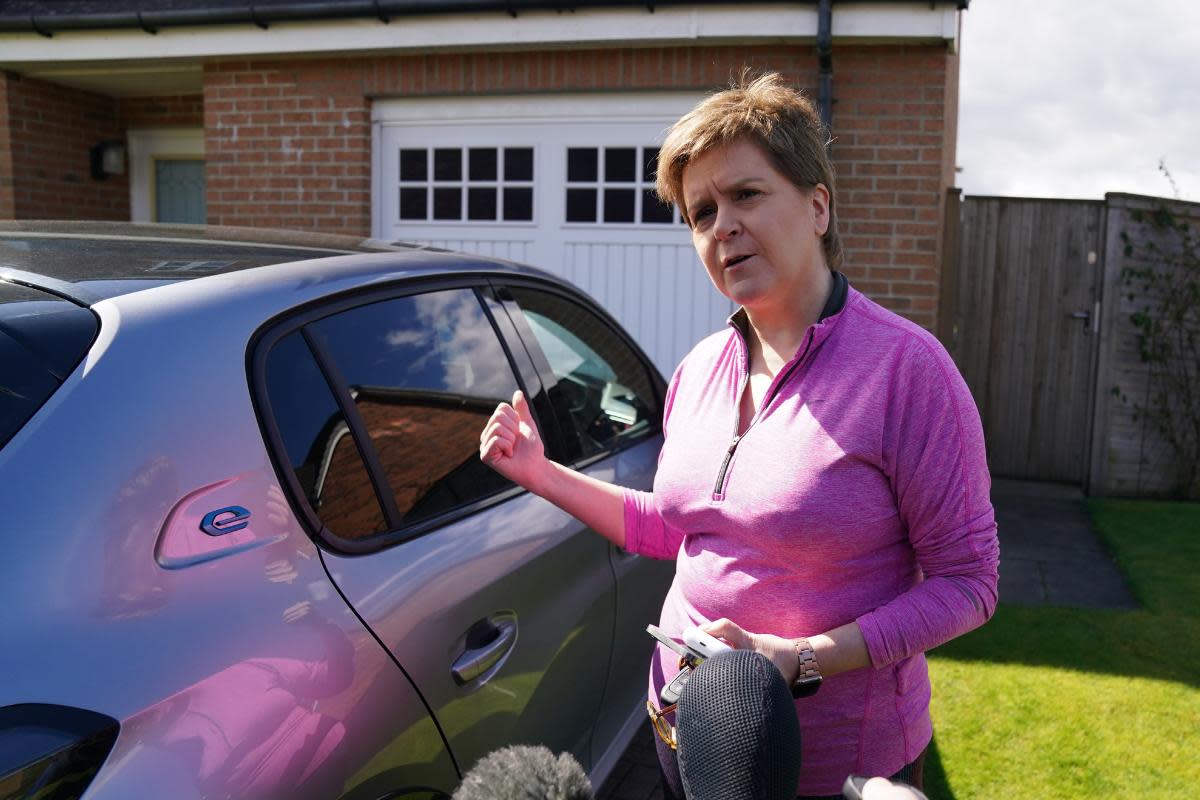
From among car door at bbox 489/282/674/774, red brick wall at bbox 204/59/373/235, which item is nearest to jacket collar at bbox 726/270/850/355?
car door at bbox 489/282/674/774

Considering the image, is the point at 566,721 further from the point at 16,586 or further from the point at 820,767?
the point at 16,586

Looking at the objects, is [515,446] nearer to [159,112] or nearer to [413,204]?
[413,204]

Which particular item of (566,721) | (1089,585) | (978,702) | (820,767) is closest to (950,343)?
(1089,585)

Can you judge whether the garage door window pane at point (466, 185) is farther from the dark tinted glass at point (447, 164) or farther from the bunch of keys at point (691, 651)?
the bunch of keys at point (691, 651)

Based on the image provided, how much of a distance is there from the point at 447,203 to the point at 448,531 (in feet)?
19.6

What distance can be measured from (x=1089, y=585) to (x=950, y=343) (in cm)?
291

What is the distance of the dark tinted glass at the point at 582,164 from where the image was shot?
738 centimetres

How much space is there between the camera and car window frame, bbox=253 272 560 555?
175 cm

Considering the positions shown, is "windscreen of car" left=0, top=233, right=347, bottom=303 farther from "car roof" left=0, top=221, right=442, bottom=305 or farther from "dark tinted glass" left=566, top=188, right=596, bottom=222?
"dark tinted glass" left=566, top=188, right=596, bottom=222

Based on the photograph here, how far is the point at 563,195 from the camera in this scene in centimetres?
748

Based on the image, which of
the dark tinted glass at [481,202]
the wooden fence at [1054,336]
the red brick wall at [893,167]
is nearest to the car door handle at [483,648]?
the red brick wall at [893,167]

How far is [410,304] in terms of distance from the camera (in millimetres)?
2355

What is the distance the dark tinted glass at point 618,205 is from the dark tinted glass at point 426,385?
193 inches

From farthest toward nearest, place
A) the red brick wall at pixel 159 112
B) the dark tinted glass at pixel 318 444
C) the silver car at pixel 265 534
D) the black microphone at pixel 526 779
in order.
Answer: the red brick wall at pixel 159 112 → the dark tinted glass at pixel 318 444 → the silver car at pixel 265 534 → the black microphone at pixel 526 779
